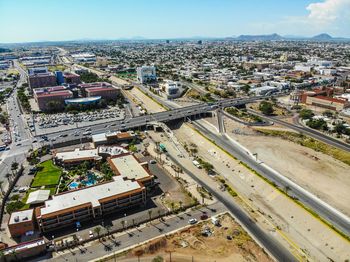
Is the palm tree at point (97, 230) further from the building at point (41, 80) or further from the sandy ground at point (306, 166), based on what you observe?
the building at point (41, 80)

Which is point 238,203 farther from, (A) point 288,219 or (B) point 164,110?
(B) point 164,110

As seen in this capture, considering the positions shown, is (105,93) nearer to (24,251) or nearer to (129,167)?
(129,167)

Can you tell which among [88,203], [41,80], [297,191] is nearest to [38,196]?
[88,203]

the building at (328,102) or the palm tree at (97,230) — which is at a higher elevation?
the building at (328,102)

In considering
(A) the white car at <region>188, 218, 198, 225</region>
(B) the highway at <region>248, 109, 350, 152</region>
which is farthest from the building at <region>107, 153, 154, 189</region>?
(B) the highway at <region>248, 109, 350, 152</region>

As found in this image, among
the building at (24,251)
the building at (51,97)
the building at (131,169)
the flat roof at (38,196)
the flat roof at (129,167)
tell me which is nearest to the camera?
the building at (24,251)

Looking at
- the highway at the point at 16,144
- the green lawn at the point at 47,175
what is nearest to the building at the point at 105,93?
the highway at the point at 16,144
